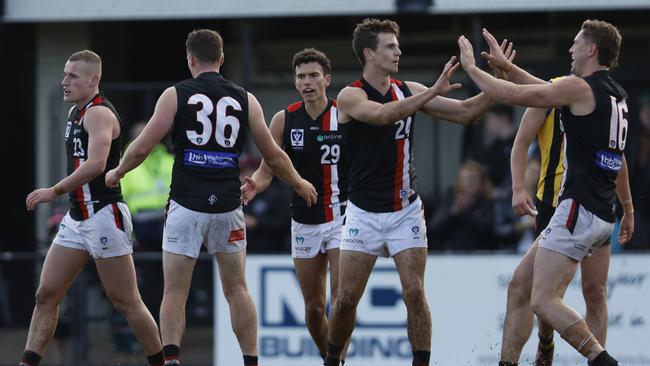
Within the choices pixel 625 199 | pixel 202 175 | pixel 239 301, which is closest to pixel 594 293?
pixel 625 199

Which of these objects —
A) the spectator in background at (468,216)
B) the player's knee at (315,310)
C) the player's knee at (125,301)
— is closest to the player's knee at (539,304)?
the player's knee at (315,310)

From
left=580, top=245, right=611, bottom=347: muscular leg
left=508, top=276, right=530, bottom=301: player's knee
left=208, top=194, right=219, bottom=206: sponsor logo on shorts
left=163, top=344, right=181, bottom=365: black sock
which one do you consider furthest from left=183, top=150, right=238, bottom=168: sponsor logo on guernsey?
left=580, top=245, right=611, bottom=347: muscular leg

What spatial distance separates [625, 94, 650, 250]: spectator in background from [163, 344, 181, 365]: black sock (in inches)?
252

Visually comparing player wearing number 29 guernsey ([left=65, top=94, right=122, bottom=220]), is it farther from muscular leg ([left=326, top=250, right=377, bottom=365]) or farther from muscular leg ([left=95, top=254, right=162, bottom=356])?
muscular leg ([left=326, top=250, right=377, bottom=365])

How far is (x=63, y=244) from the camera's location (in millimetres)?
9922

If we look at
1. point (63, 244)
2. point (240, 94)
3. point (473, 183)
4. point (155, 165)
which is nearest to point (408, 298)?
point (240, 94)

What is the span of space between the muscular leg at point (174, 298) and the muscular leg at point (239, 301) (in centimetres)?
27

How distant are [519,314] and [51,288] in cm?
339

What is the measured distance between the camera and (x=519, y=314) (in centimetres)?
956

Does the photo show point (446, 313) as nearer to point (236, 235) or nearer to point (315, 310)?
point (315, 310)

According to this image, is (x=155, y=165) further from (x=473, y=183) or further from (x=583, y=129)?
(x=583, y=129)

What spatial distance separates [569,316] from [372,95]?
204 centimetres

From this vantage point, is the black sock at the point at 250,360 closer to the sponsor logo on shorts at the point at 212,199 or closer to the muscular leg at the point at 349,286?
the muscular leg at the point at 349,286

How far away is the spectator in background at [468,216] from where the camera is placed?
1415 centimetres
